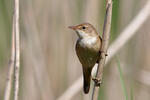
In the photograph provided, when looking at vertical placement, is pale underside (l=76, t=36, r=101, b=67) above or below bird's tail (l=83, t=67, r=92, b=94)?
above

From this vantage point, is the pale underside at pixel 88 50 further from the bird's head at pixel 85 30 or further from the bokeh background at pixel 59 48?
the bokeh background at pixel 59 48

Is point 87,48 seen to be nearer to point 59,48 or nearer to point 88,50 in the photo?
point 88,50

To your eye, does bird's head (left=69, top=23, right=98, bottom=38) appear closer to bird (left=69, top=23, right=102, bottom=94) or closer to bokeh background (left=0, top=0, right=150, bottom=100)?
bird (left=69, top=23, right=102, bottom=94)

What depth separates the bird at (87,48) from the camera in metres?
2.18

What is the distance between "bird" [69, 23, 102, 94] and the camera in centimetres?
218

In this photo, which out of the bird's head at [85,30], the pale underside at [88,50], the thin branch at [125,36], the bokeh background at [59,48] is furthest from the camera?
the bokeh background at [59,48]

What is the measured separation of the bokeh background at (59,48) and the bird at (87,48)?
0.32 m

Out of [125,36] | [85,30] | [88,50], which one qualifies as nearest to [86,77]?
[88,50]

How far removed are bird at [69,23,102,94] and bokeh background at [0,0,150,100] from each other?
32 cm

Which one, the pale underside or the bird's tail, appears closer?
the pale underside

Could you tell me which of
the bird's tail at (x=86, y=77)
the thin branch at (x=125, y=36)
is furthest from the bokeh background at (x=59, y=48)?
the bird's tail at (x=86, y=77)

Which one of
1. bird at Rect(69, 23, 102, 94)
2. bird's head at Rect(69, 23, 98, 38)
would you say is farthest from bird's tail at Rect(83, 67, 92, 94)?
bird's head at Rect(69, 23, 98, 38)

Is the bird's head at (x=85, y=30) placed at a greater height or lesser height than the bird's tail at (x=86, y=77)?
greater

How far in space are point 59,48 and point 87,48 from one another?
64 centimetres
